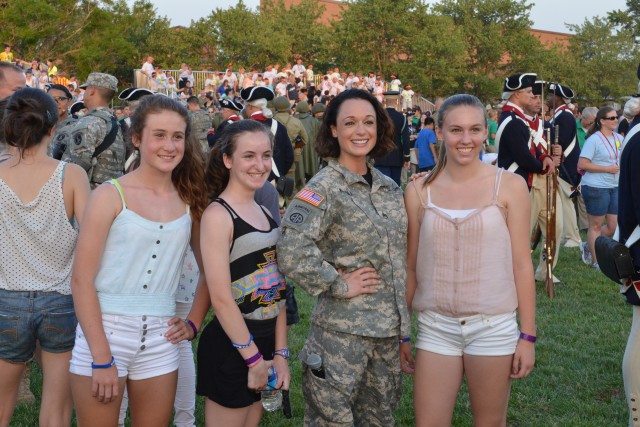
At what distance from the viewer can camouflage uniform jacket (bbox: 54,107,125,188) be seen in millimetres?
5703

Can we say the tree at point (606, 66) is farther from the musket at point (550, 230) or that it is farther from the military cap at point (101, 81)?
the military cap at point (101, 81)

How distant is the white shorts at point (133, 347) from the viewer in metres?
2.87

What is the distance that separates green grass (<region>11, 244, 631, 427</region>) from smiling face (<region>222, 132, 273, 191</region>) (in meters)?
2.12

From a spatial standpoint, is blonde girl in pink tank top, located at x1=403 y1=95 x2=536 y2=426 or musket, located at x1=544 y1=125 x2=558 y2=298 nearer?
blonde girl in pink tank top, located at x1=403 y1=95 x2=536 y2=426

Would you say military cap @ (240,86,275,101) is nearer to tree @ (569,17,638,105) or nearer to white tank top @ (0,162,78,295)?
white tank top @ (0,162,78,295)

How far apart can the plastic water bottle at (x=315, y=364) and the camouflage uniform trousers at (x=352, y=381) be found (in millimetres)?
19

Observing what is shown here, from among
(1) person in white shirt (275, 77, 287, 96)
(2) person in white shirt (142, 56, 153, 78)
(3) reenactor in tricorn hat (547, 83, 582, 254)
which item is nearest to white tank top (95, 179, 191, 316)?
(3) reenactor in tricorn hat (547, 83, 582, 254)

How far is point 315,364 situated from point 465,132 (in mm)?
1257

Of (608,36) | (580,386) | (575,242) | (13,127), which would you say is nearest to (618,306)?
(580,386)

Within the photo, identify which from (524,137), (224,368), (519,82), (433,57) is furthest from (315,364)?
(433,57)


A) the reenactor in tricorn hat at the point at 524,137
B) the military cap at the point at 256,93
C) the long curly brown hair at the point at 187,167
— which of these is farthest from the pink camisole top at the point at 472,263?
the military cap at the point at 256,93

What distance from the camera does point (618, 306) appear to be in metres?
7.57

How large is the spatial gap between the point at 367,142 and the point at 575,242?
850 cm

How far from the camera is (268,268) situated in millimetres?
3135
